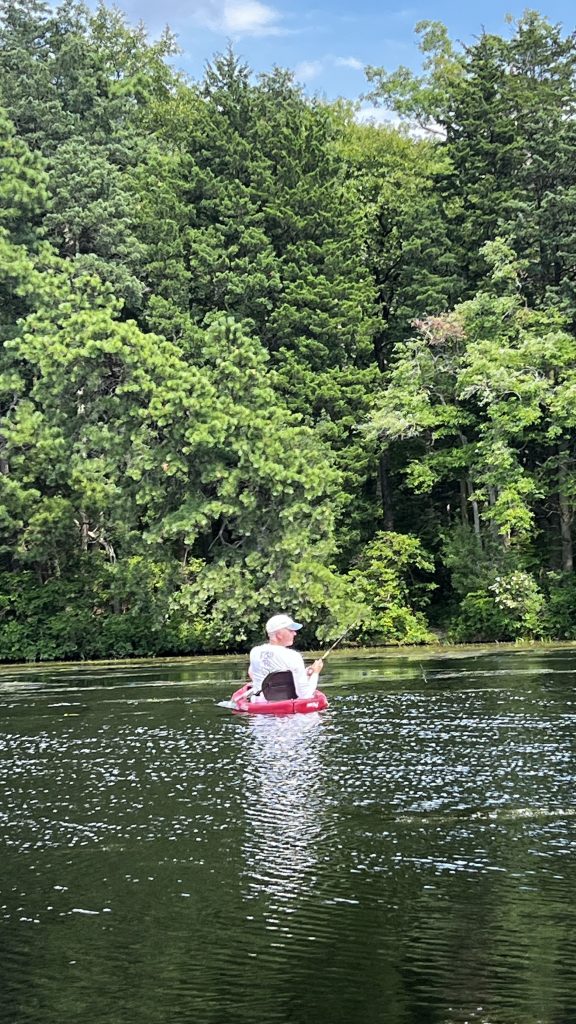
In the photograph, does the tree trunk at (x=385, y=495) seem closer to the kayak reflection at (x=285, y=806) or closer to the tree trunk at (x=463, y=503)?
the tree trunk at (x=463, y=503)

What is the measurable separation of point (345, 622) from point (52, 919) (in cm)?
2333

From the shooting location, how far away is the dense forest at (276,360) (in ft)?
96.0

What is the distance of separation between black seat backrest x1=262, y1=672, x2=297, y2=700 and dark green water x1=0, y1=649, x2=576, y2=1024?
3.88ft

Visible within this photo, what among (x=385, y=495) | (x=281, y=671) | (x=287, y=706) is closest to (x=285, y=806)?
(x=287, y=706)

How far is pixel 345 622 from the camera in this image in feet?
94.8

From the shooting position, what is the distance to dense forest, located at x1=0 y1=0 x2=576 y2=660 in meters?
29.2

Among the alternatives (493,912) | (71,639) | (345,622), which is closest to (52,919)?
(493,912)

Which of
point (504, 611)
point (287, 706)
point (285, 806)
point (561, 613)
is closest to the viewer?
point (285, 806)

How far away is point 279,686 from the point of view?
14.8m

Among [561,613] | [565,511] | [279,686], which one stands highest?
[565,511]

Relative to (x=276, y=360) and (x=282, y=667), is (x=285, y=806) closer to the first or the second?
(x=282, y=667)

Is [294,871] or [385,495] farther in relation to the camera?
[385,495]

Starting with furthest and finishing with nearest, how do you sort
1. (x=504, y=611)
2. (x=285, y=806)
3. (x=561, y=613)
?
(x=504, y=611) → (x=561, y=613) → (x=285, y=806)

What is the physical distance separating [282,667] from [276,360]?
21645mm
